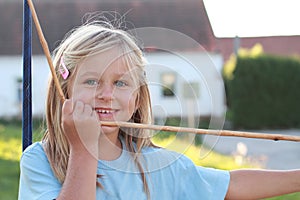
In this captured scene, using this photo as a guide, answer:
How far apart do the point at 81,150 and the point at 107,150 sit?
0.51ft

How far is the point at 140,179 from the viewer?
4.80 feet

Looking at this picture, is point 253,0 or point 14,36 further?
point 14,36

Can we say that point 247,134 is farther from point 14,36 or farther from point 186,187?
point 14,36

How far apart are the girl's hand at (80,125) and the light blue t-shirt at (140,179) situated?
0.39 feet

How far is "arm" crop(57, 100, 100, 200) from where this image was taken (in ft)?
4.24

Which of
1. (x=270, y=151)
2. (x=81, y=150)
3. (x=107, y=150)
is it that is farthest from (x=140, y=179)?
(x=270, y=151)

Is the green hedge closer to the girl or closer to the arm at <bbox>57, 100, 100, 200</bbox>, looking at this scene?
the girl

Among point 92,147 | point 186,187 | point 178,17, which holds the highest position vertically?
point 92,147

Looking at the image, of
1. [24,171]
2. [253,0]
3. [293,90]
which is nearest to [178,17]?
[293,90]

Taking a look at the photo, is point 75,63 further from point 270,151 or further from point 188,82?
point 270,151

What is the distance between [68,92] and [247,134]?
1.29 ft

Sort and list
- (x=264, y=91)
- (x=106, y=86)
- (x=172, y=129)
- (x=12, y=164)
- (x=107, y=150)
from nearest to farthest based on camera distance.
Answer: (x=172, y=129), (x=106, y=86), (x=107, y=150), (x=12, y=164), (x=264, y=91)

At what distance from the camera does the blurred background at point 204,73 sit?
1.42m

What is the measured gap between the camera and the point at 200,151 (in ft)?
4.92
